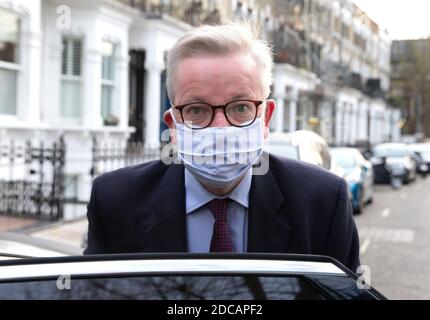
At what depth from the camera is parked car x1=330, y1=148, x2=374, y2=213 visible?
575 inches

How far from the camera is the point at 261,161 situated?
2.40 metres

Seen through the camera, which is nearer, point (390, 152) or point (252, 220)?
point (252, 220)

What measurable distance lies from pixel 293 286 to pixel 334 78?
129 feet

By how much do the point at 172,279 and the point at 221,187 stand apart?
0.74 m

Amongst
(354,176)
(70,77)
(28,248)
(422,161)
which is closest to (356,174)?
(354,176)

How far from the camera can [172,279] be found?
1.55 m

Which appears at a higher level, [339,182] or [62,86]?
[62,86]

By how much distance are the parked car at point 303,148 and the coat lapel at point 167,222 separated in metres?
6.41

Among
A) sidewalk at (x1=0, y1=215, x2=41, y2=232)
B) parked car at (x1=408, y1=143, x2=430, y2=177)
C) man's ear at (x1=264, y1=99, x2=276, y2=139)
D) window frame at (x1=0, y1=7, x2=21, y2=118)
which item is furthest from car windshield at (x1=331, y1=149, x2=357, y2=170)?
parked car at (x1=408, y1=143, x2=430, y2=177)

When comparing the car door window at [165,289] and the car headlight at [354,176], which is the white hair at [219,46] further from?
the car headlight at [354,176]

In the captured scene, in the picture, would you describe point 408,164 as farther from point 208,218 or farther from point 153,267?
point 153,267

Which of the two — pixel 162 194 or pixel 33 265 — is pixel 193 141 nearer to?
pixel 162 194

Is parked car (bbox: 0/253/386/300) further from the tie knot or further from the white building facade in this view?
the white building facade
